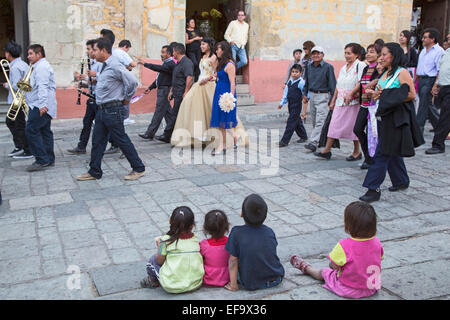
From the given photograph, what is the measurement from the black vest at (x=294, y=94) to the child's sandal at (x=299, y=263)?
4.97m

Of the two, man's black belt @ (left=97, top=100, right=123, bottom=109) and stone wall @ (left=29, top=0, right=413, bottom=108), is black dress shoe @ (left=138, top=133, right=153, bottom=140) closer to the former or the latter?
stone wall @ (left=29, top=0, right=413, bottom=108)

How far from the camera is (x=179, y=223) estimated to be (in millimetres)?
3562

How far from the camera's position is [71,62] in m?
11.0

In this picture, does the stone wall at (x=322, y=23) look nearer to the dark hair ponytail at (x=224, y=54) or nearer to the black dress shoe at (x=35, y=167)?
the dark hair ponytail at (x=224, y=54)

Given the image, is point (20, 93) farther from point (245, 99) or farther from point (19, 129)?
point (245, 99)

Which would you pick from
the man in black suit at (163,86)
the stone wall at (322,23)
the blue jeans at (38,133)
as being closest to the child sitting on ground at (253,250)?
the blue jeans at (38,133)

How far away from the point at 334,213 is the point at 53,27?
803 centimetres

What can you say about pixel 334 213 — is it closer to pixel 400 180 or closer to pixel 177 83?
pixel 400 180

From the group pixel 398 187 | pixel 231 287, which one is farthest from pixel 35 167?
pixel 398 187

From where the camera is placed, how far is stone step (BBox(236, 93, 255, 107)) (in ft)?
42.3

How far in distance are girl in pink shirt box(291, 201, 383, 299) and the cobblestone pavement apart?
18 centimetres

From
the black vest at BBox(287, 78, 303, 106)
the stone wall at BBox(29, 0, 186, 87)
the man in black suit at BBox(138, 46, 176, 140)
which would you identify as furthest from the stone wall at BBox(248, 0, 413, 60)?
the black vest at BBox(287, 78, 303, 106)

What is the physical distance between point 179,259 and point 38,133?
4369 mm
